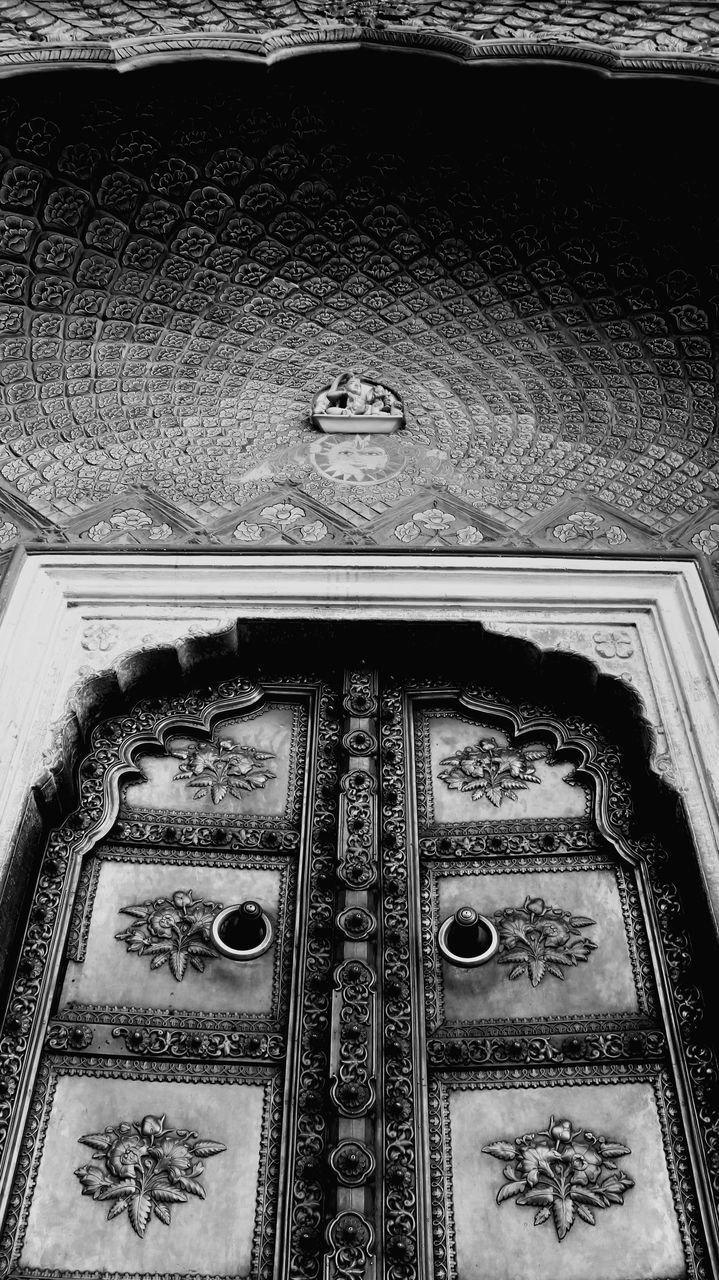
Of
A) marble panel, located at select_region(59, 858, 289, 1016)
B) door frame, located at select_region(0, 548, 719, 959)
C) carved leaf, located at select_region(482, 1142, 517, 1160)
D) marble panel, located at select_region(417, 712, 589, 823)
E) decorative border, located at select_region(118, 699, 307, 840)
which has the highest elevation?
door frame, located at select_region(0, 548, 719, 959)

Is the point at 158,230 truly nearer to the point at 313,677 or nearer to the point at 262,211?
the point at 262,211

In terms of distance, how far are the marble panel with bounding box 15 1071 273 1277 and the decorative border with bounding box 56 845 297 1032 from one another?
163 mm

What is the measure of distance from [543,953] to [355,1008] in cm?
62

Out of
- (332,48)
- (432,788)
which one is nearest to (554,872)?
(432,788)

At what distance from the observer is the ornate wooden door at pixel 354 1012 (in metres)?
2.84

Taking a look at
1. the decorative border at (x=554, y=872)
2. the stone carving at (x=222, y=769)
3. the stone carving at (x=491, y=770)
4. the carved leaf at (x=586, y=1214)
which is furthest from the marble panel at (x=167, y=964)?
the carved leaf at (x=586, y=1214)

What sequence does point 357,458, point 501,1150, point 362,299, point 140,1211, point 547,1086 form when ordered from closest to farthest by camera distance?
point 140,1211 → point 501,1150 → point 547,1086 → point 357,458 → point 362,299

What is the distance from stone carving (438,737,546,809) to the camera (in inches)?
148

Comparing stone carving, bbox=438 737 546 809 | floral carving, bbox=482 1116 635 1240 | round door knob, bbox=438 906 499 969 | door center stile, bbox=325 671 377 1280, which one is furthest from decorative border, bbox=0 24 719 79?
floral carving, bbox=482 1116 635 1240

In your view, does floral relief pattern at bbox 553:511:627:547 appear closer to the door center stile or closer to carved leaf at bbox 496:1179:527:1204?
the door center stile

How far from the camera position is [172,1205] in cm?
289

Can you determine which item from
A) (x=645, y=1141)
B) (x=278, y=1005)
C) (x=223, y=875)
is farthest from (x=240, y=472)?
(x=645, y=1141)

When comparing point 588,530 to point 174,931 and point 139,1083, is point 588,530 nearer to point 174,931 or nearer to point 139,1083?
point 174,931

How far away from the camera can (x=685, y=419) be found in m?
4.54
